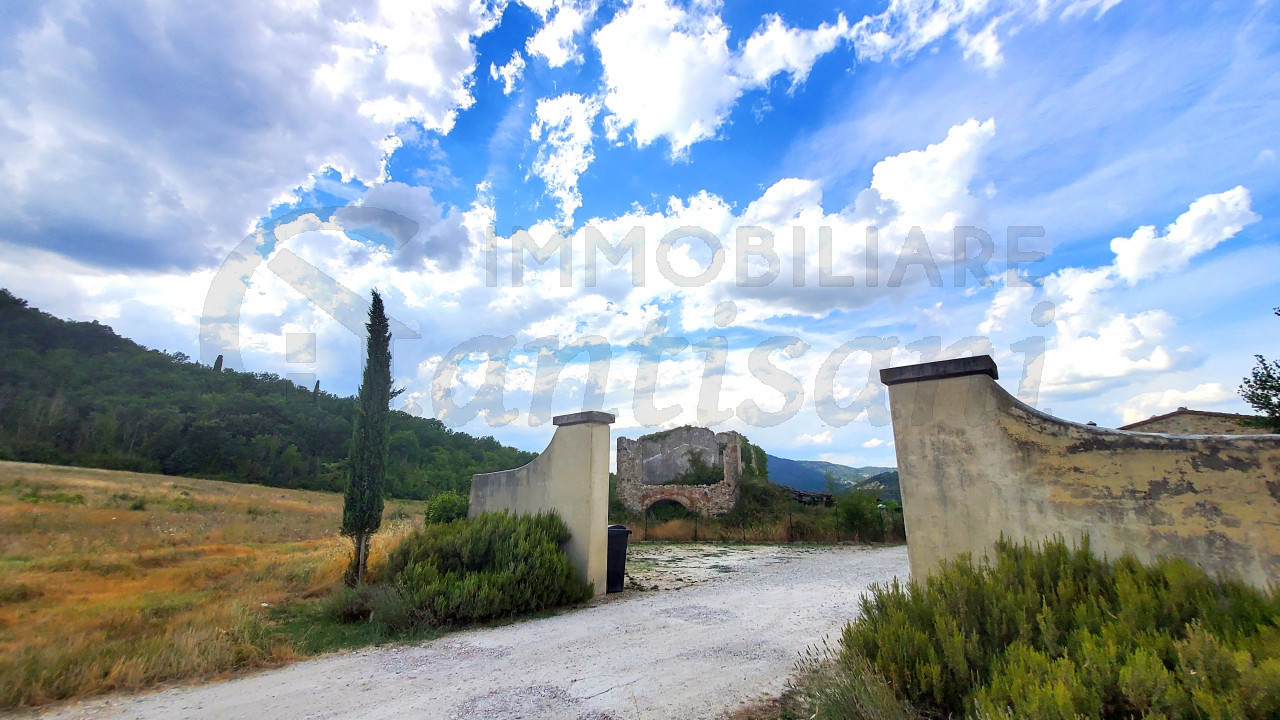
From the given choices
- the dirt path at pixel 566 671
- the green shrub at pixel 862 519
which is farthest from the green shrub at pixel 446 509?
the green shrub at pixel 862 519

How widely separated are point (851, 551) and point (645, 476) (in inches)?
460

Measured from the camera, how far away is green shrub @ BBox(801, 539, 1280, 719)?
2168mm

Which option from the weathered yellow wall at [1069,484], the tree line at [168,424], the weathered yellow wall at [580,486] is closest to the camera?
the weathered yellow wall at [1069,484]

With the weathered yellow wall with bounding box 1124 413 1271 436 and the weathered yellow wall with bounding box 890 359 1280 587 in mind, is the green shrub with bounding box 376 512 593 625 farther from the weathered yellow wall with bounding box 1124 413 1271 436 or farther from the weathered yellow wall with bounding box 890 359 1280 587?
the weathered yellow wall with bounding box 1124 413 1271 436

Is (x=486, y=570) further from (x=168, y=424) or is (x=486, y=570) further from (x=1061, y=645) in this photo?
(x=168, y=424)

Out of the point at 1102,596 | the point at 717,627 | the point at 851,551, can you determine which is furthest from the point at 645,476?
the point at 1102,596

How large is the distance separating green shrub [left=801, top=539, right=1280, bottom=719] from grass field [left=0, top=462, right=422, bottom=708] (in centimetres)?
531

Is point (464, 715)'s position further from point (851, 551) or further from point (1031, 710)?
point (851, 551)

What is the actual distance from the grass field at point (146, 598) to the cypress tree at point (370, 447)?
527mm

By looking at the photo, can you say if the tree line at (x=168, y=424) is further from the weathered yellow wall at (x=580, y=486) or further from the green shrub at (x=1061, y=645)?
the green shrub at (x=1061, y=645)

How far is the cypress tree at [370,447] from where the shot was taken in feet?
28.0

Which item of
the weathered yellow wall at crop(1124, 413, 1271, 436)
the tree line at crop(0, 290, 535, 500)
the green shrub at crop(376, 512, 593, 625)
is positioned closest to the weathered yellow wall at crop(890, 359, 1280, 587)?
the green shrub at crop(376, 512, 593, 625)

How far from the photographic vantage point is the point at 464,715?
3.72 meters

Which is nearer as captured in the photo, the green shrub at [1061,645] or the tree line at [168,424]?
the green shrub at [1061,645]
